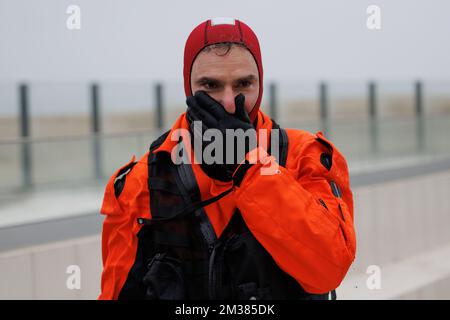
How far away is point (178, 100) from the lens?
5277mm

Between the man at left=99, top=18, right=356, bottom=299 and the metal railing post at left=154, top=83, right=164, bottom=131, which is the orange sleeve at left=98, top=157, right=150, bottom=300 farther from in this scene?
the metal railing post at left=154, top=83, right=164, bottom=131

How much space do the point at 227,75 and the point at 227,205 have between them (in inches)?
11.7

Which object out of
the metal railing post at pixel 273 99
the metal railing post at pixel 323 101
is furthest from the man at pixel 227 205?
the metal railing post at pixel 323 101

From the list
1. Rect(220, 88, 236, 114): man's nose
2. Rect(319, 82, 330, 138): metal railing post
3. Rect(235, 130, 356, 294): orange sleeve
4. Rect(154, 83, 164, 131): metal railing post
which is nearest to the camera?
Rect(235, 130, 356, 294): orange sleeve

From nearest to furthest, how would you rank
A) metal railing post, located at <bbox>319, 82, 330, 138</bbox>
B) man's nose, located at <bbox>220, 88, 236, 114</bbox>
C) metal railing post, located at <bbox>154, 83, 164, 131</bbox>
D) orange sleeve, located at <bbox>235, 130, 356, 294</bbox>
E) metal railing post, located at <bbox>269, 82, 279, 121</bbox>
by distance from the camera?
orange sleeve, located at <bbox>235, 130, 356, 294</bbox>
man's nose, located at <bbox>220, 88, 236, 114</bbox>
metal railing post, located at <bbox>154, 83, 164, 131</bbox>
metal railing post, located at <bbox>269, 82, 279, 121</bbox>
metal railing post, located at <bbox>319, 82, 330, 138</bbox>

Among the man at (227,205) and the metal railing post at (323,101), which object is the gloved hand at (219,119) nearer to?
the man at (227,205)

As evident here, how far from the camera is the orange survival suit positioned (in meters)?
1.13

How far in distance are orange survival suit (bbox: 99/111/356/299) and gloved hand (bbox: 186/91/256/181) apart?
4cm

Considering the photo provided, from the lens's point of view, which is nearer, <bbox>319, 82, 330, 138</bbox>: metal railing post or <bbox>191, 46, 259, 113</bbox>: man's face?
<bbox>191, 46, 259, 113</bbox>: man's face

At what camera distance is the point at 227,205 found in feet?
4.16

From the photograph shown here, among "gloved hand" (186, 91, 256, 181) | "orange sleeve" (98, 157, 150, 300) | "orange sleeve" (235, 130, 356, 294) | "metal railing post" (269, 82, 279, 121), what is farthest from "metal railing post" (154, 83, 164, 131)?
"orange sleeve" (235, 130, 356, 294)

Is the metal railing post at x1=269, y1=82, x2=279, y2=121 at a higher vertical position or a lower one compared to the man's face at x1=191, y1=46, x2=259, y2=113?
higher

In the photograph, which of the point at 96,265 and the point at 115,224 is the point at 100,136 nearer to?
the point at 96,265

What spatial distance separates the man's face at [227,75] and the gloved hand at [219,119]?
1.3 inches
